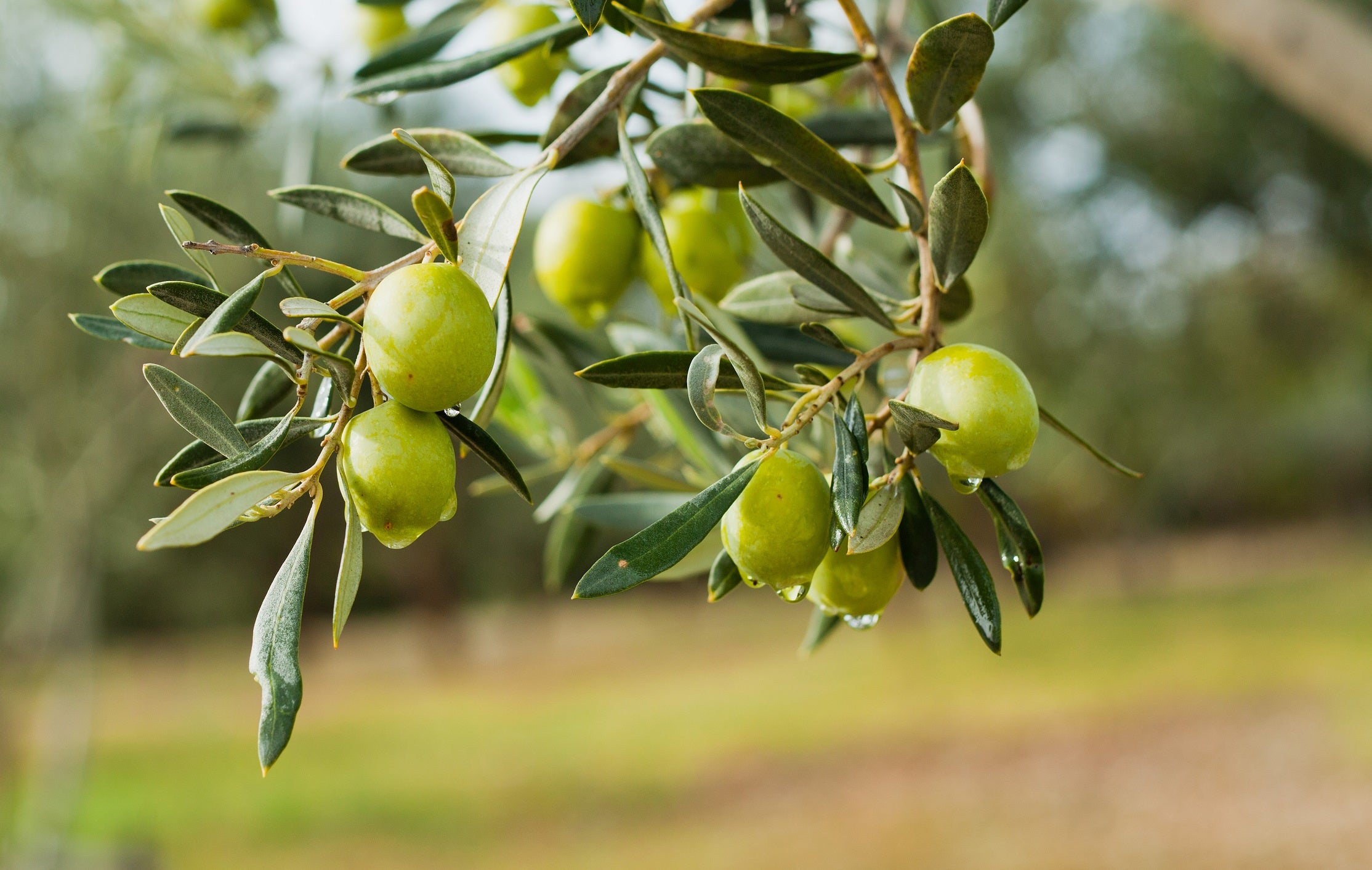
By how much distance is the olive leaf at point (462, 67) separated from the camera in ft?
2.11

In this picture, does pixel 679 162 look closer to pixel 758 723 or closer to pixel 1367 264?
pixel 1367 264

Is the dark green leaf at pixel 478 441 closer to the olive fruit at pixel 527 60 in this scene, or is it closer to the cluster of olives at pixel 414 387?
the cluster of olives at pixel 414 387

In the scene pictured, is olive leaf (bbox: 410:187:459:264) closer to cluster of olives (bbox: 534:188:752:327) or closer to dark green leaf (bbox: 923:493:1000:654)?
dark green leaf (bbox: 923:493:1000:654)

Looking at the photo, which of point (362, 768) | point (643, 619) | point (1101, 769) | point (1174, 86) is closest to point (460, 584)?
point (643, 619)

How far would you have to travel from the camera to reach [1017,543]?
0.52 m

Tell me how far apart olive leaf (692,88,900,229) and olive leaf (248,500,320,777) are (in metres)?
0.28

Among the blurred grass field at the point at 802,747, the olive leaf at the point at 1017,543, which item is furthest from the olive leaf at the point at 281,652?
the blurred grass field at the point at 802,747

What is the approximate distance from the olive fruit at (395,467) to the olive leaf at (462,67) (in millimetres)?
309

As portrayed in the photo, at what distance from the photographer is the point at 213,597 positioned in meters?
16.9

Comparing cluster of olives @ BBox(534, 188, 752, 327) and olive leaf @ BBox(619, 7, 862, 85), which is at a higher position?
olive leaf @ BBox(619, 7, 862, 85)

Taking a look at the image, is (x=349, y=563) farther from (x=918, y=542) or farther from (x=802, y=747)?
(x=802, y=747)

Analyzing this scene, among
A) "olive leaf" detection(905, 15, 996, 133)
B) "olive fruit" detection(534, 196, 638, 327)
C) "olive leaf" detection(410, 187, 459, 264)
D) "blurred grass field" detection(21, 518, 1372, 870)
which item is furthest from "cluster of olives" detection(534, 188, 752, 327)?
"blurred grass field" detection(21, 518, 1372, 870)

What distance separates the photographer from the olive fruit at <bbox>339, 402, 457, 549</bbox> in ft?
1.40

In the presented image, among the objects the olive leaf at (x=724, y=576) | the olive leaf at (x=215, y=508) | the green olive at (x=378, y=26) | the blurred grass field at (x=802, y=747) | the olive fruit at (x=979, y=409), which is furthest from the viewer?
the blurred grass field at (x=802, y=747)
